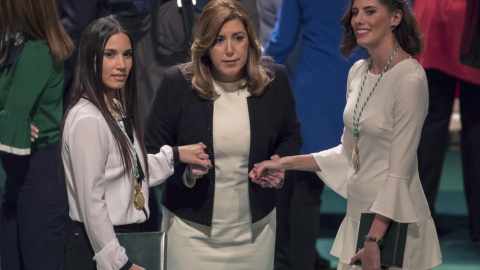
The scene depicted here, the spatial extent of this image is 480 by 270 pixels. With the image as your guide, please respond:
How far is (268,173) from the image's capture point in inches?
132

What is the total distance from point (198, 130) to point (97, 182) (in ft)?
1.84

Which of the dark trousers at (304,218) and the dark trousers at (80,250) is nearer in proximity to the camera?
the dark trousers at (80,250)

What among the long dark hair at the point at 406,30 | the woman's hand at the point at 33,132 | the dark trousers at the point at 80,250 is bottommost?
the dark trousers at the point at 80,250

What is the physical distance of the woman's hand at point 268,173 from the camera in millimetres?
3326

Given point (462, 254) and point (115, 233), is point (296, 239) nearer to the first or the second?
point (462, 254)

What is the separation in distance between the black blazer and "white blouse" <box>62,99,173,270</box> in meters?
0.34

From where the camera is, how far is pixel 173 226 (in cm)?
344

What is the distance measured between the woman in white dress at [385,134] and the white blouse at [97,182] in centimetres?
77

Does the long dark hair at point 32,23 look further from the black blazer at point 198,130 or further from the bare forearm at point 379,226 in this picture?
the bare forearm at point 379,226

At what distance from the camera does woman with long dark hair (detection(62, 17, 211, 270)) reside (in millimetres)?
2914

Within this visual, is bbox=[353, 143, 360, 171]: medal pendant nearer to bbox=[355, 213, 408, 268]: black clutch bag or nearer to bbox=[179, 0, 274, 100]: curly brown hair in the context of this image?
bbox=[355, 213, 408, 268]: black clutch bag

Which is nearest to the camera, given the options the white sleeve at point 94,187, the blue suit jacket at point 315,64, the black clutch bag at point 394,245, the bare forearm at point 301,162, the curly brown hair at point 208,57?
the white sleeve at point 94,187

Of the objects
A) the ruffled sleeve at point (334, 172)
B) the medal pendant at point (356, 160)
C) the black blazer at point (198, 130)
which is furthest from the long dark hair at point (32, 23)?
the medal pendant at point (356, 160)

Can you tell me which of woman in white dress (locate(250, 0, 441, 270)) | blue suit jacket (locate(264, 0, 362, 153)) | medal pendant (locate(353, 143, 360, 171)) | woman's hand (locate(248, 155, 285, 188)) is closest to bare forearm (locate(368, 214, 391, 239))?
woman in white dress (locate(250, 0, 441, 270))
